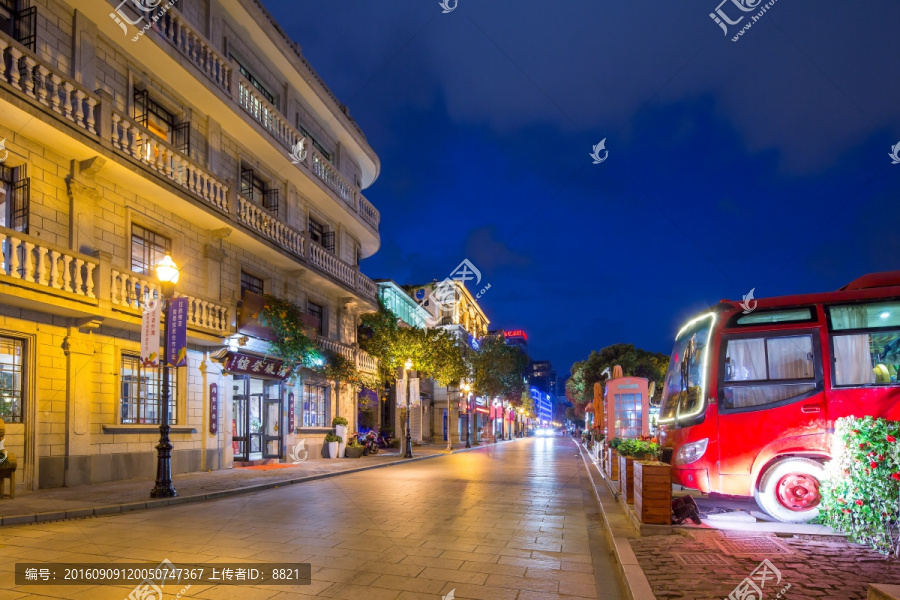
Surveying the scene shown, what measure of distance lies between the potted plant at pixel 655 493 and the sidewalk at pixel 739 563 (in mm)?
244

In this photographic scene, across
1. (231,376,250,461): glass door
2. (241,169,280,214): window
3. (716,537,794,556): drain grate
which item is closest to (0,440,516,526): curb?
Result: (231,376,250,461): glass door

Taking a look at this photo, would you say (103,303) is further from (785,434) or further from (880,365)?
(880,365)

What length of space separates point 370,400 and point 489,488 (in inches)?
628

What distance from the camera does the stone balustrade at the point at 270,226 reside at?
19.0 metres

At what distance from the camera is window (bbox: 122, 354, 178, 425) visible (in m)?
14.7

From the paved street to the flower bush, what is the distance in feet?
9.00

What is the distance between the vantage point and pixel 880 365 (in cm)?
845

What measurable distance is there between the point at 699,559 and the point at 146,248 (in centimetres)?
1523

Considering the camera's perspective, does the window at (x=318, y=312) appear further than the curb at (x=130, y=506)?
Yes

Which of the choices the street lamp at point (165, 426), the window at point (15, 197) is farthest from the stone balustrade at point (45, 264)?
the street lamp at point (165, 426)

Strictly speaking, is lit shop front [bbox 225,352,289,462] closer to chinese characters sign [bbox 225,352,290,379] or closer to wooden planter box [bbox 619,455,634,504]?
chinese characters sign [bbox 225,352,290,379]

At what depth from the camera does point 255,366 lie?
1933cm

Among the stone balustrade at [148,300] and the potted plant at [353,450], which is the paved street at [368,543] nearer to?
the stone balustrade at [148,300]

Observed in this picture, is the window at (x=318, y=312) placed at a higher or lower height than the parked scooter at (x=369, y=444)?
higher
